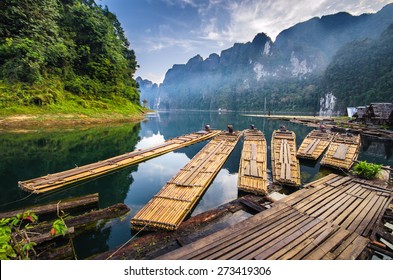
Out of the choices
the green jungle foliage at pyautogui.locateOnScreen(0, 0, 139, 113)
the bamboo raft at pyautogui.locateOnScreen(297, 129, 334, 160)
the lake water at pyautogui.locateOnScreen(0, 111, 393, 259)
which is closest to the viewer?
the lake water at pyautogui.locateOnScreen(0, 111, 393, 259)

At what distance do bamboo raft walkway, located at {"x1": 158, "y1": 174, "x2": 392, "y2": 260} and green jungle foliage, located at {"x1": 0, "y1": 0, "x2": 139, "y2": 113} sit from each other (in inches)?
1364

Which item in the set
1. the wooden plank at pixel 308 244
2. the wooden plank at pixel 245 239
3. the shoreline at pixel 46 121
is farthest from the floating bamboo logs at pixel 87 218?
the shoreline at pixel 46 121

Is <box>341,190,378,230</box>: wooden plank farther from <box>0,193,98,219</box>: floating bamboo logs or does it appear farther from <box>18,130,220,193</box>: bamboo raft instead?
<box>18,130,220,193</box>: bamboo raft

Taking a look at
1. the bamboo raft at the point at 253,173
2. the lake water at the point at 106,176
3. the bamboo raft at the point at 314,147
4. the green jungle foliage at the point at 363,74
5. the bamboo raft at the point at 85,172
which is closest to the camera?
the lake water at the point at 106,176

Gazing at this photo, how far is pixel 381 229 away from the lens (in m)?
5.88

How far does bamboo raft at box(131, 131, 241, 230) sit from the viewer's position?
21.4 ft

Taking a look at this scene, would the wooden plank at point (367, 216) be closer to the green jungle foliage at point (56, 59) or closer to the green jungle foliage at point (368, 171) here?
the green jungle foliage at point (368, 171)

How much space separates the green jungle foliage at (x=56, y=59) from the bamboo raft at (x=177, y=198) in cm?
2999

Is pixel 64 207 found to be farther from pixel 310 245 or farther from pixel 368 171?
pixel 368 171

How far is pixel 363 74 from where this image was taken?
9350cm

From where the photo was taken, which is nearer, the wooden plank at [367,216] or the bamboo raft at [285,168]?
the wooden plank at [367,216]

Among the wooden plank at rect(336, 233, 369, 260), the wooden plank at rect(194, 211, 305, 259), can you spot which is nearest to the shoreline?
the wooden plank at rect(194, 211, 305, 259)

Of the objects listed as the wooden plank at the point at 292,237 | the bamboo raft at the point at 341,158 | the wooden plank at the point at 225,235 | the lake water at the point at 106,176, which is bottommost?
the lake water at the point at 106,176

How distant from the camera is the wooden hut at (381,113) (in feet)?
120
